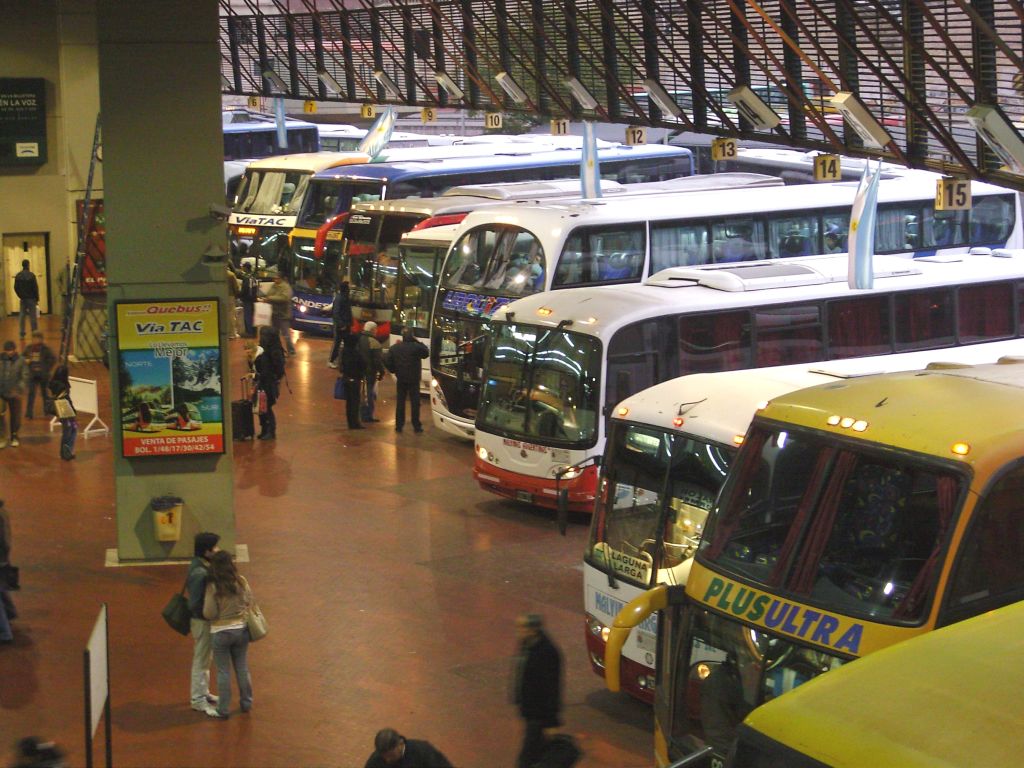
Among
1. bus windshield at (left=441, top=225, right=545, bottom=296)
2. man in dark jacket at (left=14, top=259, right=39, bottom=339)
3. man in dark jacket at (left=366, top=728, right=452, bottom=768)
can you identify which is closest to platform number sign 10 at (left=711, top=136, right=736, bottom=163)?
bus windshield at (left=441, top=225, right=545, bottom=296)

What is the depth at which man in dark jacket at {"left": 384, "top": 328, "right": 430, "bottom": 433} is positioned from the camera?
21.7m

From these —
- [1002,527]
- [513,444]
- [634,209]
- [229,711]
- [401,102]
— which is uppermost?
[401,102]

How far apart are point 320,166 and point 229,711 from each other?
23545 mm

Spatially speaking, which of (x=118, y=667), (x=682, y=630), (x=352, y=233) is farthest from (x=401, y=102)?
(x=682, y=630)

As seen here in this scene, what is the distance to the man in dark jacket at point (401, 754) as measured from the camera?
843 centimetres

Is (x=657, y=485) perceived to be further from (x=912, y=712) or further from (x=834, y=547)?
(x=912, y=712)

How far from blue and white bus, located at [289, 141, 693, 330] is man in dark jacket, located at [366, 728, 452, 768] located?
22.2 m

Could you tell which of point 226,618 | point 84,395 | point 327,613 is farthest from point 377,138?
point 226,618

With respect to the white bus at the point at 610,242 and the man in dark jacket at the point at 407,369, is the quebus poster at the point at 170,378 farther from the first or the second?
the man in dark jacket at the point at 407,369

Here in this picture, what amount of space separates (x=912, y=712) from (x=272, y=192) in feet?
102

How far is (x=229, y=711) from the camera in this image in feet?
37.9

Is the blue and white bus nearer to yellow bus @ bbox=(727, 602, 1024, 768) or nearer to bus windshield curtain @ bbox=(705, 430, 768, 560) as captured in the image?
bus windshield curtain @ bbox=(705, 430, 768, 560)

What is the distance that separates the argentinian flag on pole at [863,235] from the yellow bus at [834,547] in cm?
946

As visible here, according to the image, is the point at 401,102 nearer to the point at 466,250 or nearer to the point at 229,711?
the point at 466,250
